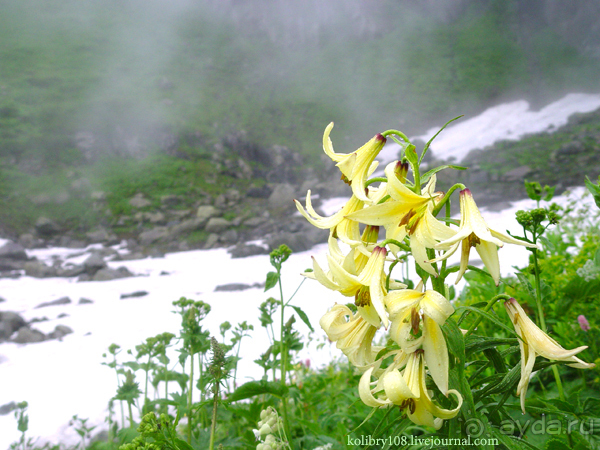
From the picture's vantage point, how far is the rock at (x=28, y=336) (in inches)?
158

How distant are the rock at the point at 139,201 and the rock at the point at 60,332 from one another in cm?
757

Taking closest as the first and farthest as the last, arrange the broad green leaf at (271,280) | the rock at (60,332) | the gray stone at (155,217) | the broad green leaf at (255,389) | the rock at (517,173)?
the broad green leaf at (255,389) < the broad green leaf at (271,280) < the rock at (60,332) < the rock at (517,173) < the gray stone at (155,217)

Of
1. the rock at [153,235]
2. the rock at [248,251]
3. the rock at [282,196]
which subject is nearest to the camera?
the rock at [248,251]

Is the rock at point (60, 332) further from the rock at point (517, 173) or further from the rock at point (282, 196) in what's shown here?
the rock at point (517, 173)

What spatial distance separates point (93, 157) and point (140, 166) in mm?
1939

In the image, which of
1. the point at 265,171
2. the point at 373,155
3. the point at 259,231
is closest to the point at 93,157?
the point at 265,171

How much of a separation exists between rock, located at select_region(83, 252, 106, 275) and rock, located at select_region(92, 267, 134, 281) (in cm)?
19

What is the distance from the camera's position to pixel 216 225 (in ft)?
30.9

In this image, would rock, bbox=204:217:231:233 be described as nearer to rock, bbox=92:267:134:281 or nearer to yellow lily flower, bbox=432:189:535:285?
rock, bbox=92:267:134:281

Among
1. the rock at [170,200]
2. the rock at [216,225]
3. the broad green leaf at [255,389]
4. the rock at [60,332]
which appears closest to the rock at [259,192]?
the rock at [216,225]

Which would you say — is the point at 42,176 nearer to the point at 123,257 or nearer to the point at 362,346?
the point at 123,257

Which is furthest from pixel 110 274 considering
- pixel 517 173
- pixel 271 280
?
pixel 517 173

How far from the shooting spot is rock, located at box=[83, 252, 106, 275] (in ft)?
23.1

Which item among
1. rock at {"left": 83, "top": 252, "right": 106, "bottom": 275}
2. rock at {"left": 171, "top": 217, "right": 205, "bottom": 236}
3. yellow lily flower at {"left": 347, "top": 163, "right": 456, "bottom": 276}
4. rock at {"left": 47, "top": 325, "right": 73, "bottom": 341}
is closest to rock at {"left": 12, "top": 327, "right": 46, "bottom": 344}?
rock at {"left": 47, "top": 325, "right": 73, "bottom": 341}
